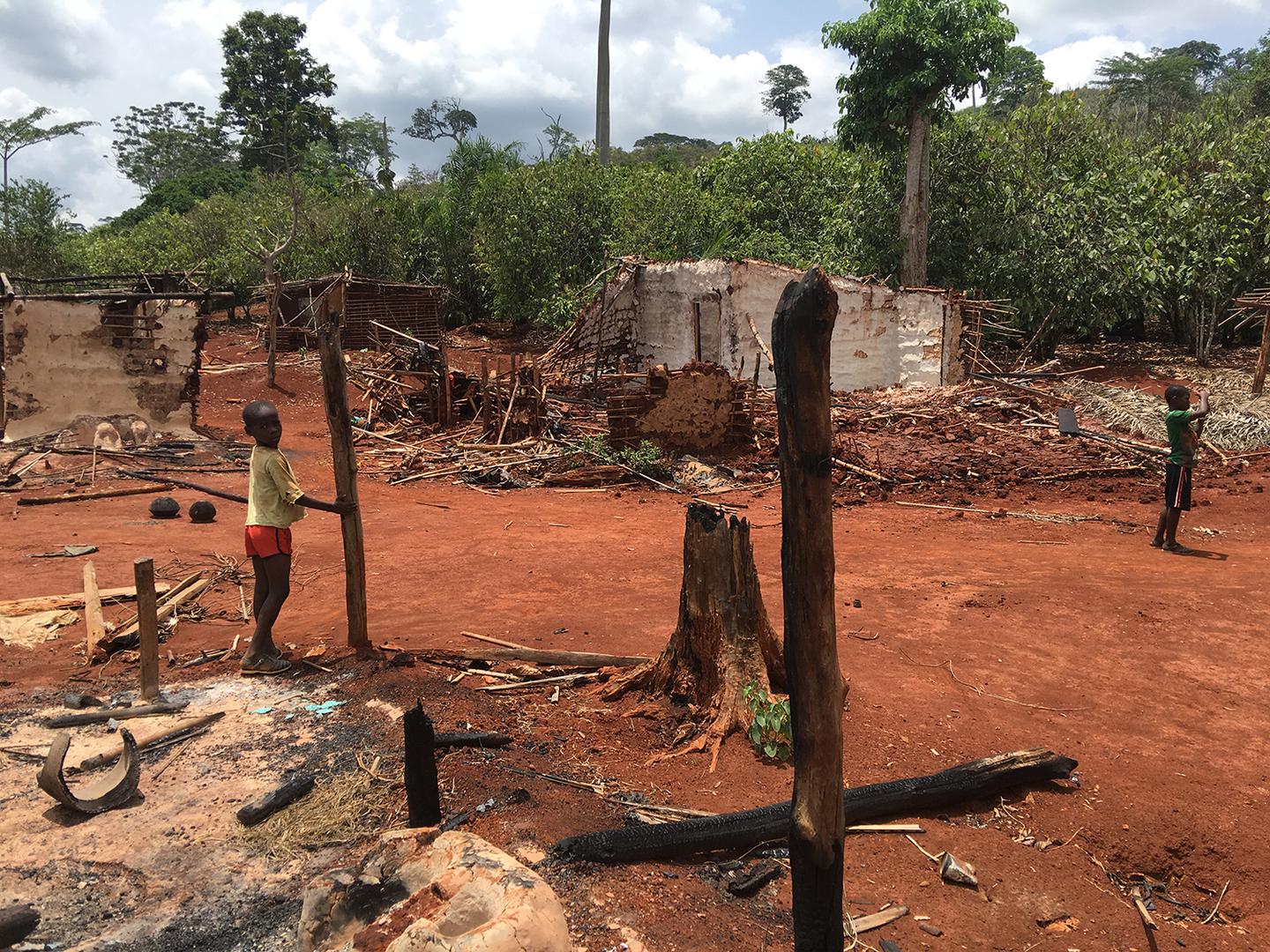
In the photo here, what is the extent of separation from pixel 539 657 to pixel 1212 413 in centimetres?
1402

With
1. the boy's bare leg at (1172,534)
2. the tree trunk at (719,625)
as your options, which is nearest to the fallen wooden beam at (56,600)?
the tree trunk at (719,625)

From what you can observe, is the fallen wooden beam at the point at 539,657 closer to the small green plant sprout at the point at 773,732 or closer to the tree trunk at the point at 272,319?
the small green plant sprout at the point at 773,732

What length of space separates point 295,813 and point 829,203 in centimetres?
2270

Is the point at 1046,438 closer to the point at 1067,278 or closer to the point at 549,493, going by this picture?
the point at 1067,278

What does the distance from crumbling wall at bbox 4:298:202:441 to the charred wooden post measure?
1216cm

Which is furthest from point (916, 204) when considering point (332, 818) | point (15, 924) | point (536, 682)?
point (15, 924)

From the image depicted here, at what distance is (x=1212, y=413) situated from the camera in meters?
14.6

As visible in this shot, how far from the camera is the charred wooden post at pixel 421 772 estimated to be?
3.66 meters

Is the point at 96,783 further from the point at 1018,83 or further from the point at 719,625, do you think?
the point at 1018,83

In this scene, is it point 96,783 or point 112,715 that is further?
point 112,715

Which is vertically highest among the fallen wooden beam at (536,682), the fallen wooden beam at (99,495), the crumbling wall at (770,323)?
the crumbling wall at (770,323)

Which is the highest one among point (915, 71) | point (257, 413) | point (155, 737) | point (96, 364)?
point (915, 71)

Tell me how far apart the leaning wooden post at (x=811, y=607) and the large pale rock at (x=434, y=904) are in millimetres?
838

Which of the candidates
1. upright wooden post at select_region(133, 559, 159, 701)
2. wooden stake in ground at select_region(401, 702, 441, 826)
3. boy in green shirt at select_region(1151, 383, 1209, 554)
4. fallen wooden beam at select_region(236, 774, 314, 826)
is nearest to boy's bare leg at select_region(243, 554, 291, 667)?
upright wooden post at select_region(133, 559, 159, 701)
